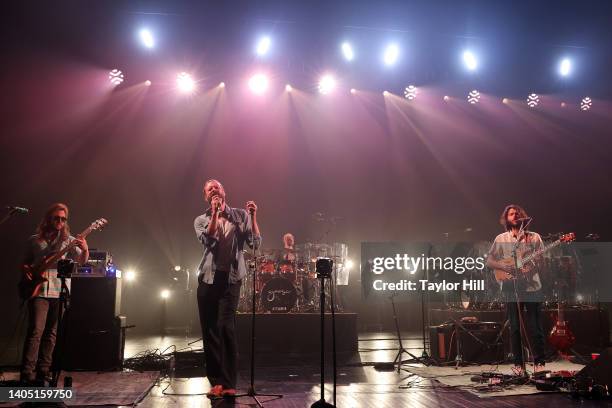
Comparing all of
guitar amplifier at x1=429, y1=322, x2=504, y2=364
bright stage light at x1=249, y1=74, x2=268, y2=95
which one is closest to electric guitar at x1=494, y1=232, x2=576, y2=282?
guitar amplifier at x1=429, y1=322, x2=504, y2=364

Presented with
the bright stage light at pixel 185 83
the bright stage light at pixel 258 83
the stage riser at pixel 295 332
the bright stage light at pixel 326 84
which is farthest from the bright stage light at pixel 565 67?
the bright stage light at pixel 185 83

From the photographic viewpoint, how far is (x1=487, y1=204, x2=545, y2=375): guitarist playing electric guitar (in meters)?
5.12

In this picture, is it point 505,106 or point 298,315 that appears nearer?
point 298,315

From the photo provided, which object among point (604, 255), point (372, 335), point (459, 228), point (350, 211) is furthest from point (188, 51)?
point (604, 255)

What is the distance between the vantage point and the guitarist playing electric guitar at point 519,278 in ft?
16.8

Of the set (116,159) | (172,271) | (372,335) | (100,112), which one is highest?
(100,112)

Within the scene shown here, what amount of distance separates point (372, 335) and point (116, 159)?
22.6 ft

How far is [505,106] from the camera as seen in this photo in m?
10.7

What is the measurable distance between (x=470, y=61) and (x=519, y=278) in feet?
19.2

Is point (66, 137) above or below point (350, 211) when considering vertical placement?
above

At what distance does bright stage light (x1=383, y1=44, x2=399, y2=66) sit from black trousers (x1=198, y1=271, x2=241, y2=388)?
23.1 ft

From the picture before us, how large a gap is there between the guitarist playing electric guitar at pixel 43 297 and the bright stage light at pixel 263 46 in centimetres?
575

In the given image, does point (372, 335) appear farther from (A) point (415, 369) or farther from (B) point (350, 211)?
(A) point (415, 369)

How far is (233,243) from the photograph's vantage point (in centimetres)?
402
